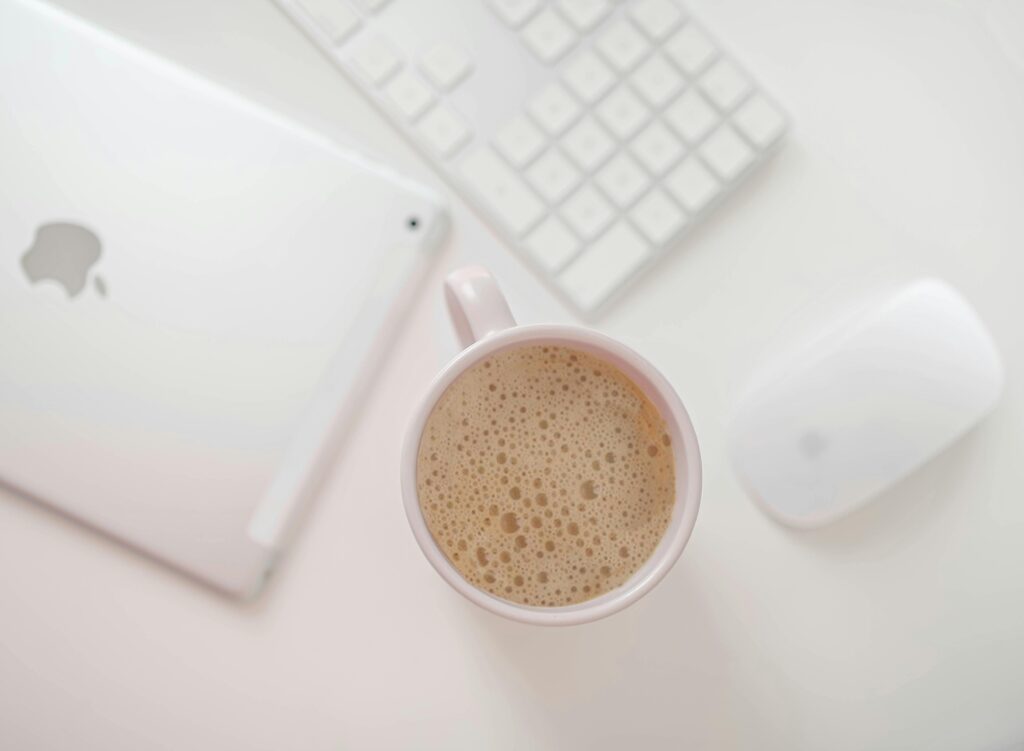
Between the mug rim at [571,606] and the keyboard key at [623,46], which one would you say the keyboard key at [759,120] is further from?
the mug rim at [571,606]

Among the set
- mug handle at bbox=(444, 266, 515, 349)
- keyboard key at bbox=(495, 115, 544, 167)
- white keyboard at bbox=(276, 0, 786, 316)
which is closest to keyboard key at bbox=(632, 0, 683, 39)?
white keyboard at bbox=(276, 0, 786, 316)

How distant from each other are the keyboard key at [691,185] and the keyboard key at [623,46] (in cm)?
8

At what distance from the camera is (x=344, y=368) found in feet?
1.83

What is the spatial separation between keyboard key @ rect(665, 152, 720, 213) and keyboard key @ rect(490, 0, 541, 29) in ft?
0.48

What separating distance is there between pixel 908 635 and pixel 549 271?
36 cm

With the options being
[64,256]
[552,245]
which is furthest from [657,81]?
[64,256]

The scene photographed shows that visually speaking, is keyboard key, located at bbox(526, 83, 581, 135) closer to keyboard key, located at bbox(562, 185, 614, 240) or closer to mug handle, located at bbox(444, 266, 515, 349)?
keyboard key, located at bbox(562, 185, 614, 240)

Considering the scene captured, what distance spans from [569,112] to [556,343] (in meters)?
0.19

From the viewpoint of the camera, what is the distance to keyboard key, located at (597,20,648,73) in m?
0.56

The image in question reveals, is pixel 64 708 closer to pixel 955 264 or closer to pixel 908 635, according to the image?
pixel 908 635

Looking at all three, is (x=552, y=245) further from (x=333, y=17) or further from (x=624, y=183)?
(x=333, y=17)

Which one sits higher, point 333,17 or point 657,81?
point 333,17

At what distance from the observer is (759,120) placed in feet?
1.82

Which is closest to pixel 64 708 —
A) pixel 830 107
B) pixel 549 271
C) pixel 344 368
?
pixel 344 368
